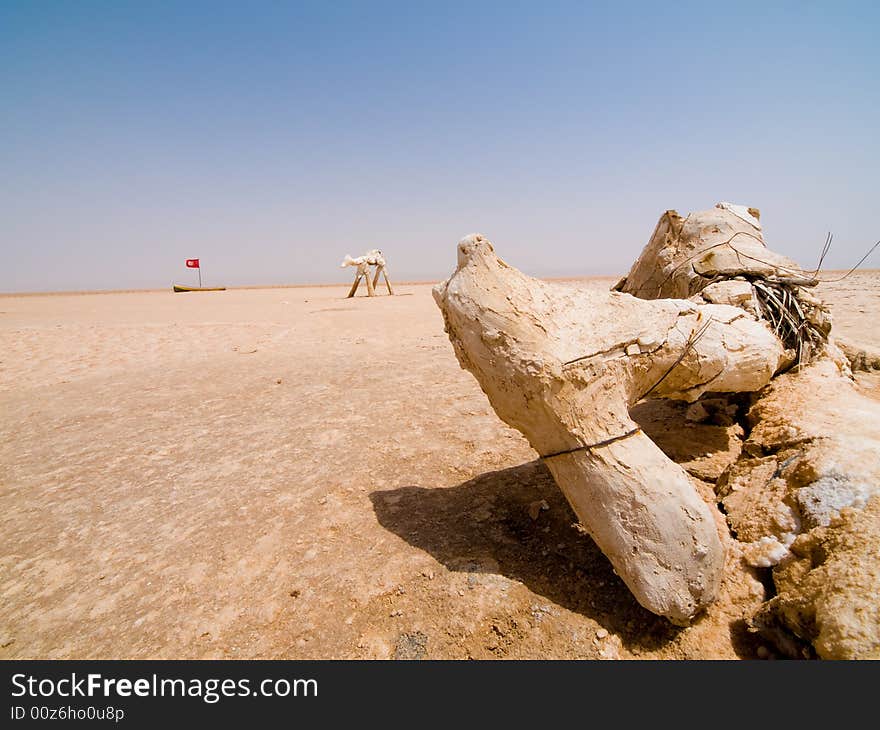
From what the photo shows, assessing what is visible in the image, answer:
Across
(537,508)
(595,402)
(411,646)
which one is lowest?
(411,646)

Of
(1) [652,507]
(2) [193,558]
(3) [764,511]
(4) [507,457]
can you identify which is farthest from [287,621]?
(3) [764,511]

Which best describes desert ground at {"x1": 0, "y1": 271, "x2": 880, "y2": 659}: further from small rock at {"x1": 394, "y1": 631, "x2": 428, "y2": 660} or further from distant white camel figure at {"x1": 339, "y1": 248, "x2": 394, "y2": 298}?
distant white camel figure at {"x1": 339, "y1": 248, "x2": 394, "y2": 298}

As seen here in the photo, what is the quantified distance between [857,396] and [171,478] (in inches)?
180

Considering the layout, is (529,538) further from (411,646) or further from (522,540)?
(411,646)

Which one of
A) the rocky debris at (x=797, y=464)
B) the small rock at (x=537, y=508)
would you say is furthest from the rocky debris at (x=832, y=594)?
the small rock at (x=537, y=508)

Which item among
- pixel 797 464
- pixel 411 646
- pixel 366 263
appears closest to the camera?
pixel 411 646

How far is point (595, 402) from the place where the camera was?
1.92 metres

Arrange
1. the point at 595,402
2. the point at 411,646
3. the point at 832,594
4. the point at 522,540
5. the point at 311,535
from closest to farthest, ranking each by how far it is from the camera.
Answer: the point at 832,594
the point at 411,646
the point at 595,402
the point at 522,540
the point at 311,535

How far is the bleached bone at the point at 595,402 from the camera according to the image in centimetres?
175

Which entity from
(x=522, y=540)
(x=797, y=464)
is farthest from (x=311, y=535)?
(x=797, y=464)

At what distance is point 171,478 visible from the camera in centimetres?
Result: 318

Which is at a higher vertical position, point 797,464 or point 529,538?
point 797,464

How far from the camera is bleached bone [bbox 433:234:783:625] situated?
175 centimetres

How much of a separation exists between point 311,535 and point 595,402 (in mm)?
1672
